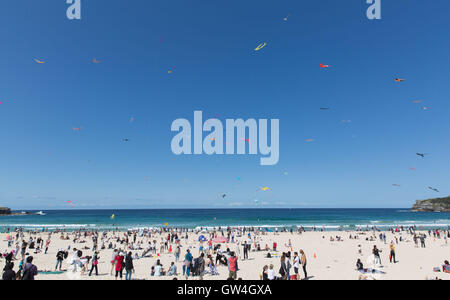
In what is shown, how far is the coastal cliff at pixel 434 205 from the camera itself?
138 meters

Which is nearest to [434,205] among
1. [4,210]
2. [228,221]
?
[228,221]

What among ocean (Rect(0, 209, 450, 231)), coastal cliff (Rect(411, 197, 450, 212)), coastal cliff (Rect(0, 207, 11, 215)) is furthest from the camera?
coastal cliff (Rect(411, 197, 450, 212))

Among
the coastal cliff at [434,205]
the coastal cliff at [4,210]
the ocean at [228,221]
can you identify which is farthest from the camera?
the coastal cliff at [434,205]

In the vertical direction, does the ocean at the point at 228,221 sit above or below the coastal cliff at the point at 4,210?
above

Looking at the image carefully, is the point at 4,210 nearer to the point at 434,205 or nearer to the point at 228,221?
the point at 228,221

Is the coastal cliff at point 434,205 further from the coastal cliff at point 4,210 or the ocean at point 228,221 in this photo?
the coastal cliff at point 4,210

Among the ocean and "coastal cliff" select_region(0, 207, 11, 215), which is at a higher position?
the ocean

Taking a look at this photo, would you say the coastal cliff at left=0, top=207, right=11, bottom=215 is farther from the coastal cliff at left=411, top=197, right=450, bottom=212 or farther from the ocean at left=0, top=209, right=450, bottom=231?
the coastal cliff at left=411, top=197, right=450, bottom=212

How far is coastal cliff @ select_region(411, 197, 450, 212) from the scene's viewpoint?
454 ft

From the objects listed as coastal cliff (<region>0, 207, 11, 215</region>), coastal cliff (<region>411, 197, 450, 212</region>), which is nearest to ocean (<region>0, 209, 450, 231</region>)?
coastal cliff (<region>411, 197, 450, 212</region>)

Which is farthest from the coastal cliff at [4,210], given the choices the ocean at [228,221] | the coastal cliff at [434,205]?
the coastal cliff at [434,205]

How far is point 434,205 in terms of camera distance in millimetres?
142750
